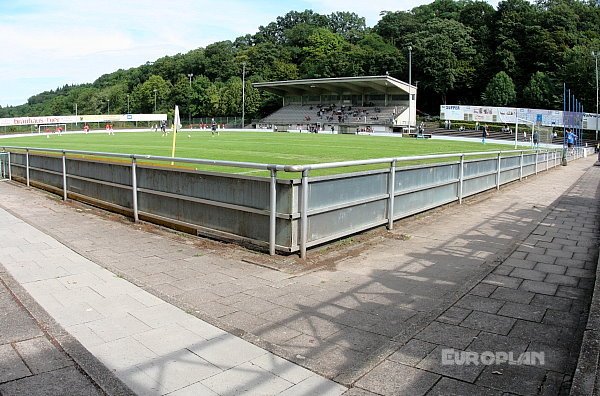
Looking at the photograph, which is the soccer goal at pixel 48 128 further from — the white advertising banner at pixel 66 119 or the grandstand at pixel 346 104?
the grandstand at pixel 346 104

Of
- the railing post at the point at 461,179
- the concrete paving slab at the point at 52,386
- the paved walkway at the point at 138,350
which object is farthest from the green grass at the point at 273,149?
the concrete paving slab at the point at 52,386

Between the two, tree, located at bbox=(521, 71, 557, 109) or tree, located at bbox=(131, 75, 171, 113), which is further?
tree, located at bbox=(131, 75, 171, 113)

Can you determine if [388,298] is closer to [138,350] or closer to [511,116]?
[138,350]

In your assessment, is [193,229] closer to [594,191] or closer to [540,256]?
[540,256]

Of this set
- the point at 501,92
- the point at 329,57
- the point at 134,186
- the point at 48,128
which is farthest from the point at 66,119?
the point at 134,186

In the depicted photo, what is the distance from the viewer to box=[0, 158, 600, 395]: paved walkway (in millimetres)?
3836

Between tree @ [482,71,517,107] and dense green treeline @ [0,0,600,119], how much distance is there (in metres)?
0.19

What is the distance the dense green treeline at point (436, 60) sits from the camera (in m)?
94.7

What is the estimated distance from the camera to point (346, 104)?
305 feet

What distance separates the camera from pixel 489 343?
14.0 ft

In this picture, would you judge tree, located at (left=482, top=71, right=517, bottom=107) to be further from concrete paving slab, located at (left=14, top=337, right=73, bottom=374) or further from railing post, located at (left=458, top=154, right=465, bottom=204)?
concrete paving slab, located at (left=14, top=337, right=73, bottom=374)

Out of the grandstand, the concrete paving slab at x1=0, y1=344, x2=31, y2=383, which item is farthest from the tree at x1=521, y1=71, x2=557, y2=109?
the concrete paving slab at x1=0, y1=344, x2=31, y2=383

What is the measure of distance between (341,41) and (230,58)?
1323 inches

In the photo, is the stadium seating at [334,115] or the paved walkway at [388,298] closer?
the paved walkway at [388,298]
